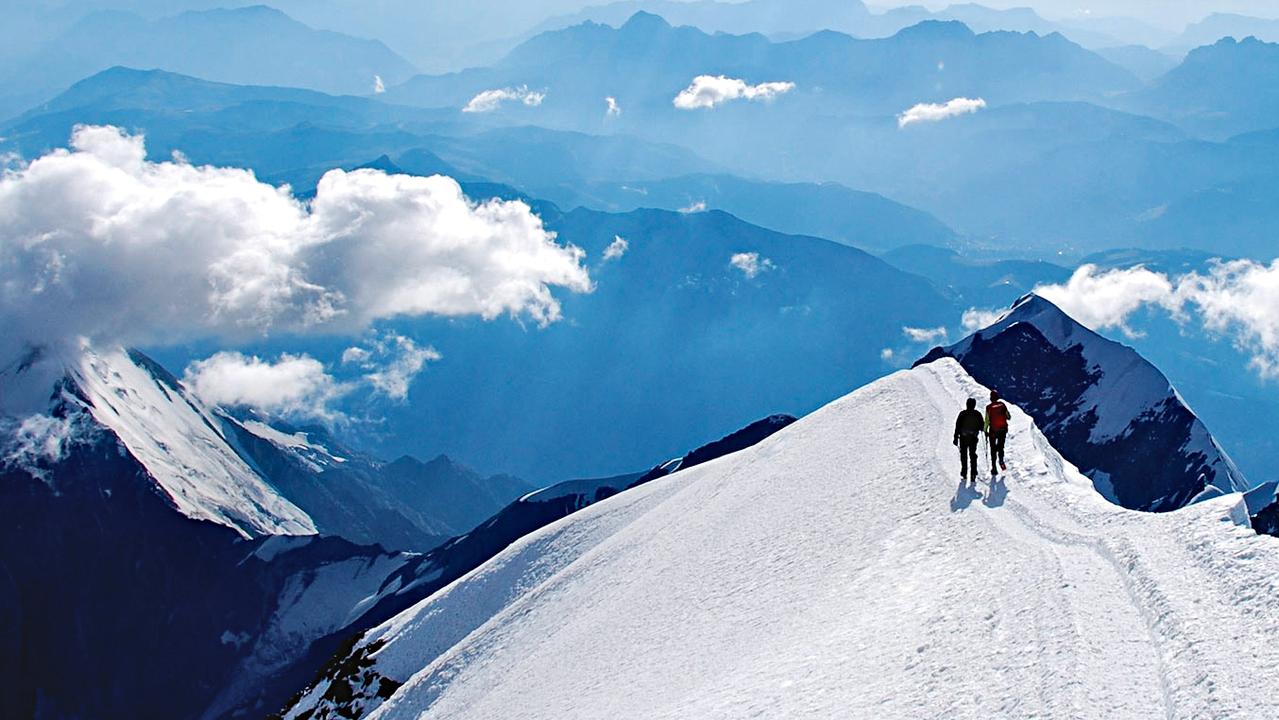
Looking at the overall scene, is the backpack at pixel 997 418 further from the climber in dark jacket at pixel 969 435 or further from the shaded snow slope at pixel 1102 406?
the shaded snow slope at pixel 1102 406

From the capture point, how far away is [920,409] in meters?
44.3

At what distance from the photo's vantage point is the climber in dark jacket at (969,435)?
30500 mm

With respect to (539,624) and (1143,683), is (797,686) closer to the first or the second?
(1143,683)

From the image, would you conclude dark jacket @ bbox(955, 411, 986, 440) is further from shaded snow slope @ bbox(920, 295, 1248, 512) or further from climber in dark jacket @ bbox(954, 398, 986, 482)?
shaded snow slope @ bbox(920, 295, 1248, 512)

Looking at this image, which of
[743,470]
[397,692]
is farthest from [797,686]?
[397,692]

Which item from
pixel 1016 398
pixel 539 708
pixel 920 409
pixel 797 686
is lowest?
pixel 1016 398

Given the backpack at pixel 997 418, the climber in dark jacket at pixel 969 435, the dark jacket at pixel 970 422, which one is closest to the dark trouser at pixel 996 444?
the backpack at pixel 997 418

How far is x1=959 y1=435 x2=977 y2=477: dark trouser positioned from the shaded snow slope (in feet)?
360

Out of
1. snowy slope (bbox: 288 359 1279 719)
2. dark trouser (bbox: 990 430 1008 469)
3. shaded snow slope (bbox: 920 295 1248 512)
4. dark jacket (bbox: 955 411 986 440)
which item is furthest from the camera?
shaded snow slope (bbox: 920 295 1248 512)

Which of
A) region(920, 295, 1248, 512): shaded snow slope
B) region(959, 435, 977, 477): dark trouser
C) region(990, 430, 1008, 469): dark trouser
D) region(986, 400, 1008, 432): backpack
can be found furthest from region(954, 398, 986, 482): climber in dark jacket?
region(920, 295, 1248, 512): shaded snow slope

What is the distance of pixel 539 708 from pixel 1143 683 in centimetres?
2231

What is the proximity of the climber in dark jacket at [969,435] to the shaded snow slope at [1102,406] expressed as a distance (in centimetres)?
10956

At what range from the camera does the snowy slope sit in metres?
18.9

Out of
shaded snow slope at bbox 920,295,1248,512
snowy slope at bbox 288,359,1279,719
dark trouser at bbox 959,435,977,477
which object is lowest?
shaded snow slope at bbox 920,295,1248,512
